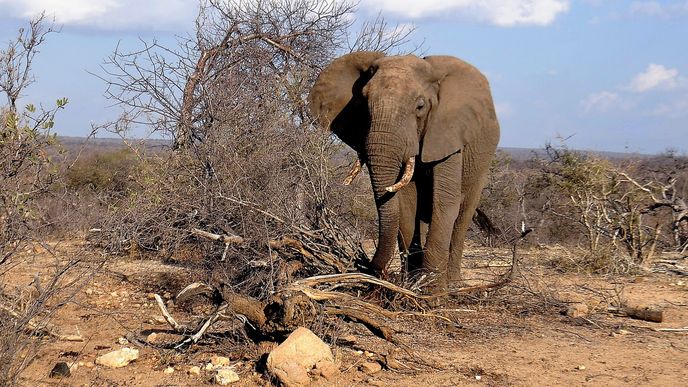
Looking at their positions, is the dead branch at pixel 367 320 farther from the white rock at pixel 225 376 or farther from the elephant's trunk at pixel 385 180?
the elephant's trunk at pixel 385 180

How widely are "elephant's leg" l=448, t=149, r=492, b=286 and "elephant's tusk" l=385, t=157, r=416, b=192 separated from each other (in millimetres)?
1120

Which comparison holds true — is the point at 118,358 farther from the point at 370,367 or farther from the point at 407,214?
the point at 407,214

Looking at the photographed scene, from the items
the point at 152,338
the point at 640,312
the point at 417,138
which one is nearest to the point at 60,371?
the point at 152,338

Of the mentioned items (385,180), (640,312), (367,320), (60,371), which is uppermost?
(385,180)

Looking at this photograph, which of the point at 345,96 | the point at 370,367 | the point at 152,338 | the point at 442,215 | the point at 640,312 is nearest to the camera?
the point at 370,367

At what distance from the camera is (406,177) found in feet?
23.8

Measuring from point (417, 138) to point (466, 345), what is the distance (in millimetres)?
1995

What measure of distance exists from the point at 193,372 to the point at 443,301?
2689 millimetres

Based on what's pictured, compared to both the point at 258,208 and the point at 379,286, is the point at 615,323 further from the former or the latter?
the point at 258,208

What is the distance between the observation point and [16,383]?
487 centimetres

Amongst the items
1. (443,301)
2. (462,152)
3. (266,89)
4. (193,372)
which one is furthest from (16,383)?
(266,89)

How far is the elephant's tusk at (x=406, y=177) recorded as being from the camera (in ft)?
23.4

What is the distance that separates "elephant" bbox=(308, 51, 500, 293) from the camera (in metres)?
7.14

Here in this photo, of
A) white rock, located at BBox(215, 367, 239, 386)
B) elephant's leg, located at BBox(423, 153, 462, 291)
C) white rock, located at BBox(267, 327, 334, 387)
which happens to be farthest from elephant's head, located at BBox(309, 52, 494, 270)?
white rock, located at BBox(215, 367, 239, 386)
